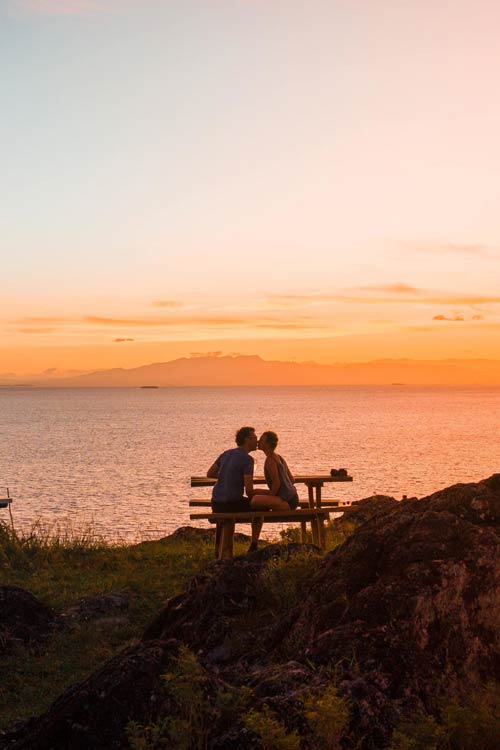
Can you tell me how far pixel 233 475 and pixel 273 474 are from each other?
66 cm

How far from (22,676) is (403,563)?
4.35 metres

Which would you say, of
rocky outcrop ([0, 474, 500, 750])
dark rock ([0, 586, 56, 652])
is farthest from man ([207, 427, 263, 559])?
rocky outcrop ([0, 474, 500, 750])

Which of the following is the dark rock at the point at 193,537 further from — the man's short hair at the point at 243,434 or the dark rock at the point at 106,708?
the dark rock at the point at 106,708

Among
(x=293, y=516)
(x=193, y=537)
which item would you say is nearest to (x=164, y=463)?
(x=193, y=537)

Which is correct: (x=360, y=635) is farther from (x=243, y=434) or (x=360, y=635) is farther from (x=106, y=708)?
(x=243, y=434)

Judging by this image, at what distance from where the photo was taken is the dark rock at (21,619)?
9727mm

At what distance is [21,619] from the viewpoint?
33.0ft

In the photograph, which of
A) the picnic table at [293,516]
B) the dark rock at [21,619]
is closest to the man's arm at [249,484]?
the picnic table at [293,516]

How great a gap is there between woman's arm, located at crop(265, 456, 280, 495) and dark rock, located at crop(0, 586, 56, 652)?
432 cm

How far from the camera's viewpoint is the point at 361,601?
259 inches

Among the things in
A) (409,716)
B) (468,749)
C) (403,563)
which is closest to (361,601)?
(403,563)

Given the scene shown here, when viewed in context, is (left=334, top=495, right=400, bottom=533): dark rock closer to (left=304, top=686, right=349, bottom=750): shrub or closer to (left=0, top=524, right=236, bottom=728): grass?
(left=0, top=524, right=236, bottom=728): grass

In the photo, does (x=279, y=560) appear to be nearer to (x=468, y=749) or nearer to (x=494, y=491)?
(x=494, y=491)

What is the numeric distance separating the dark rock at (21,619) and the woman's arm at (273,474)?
4322 mm
